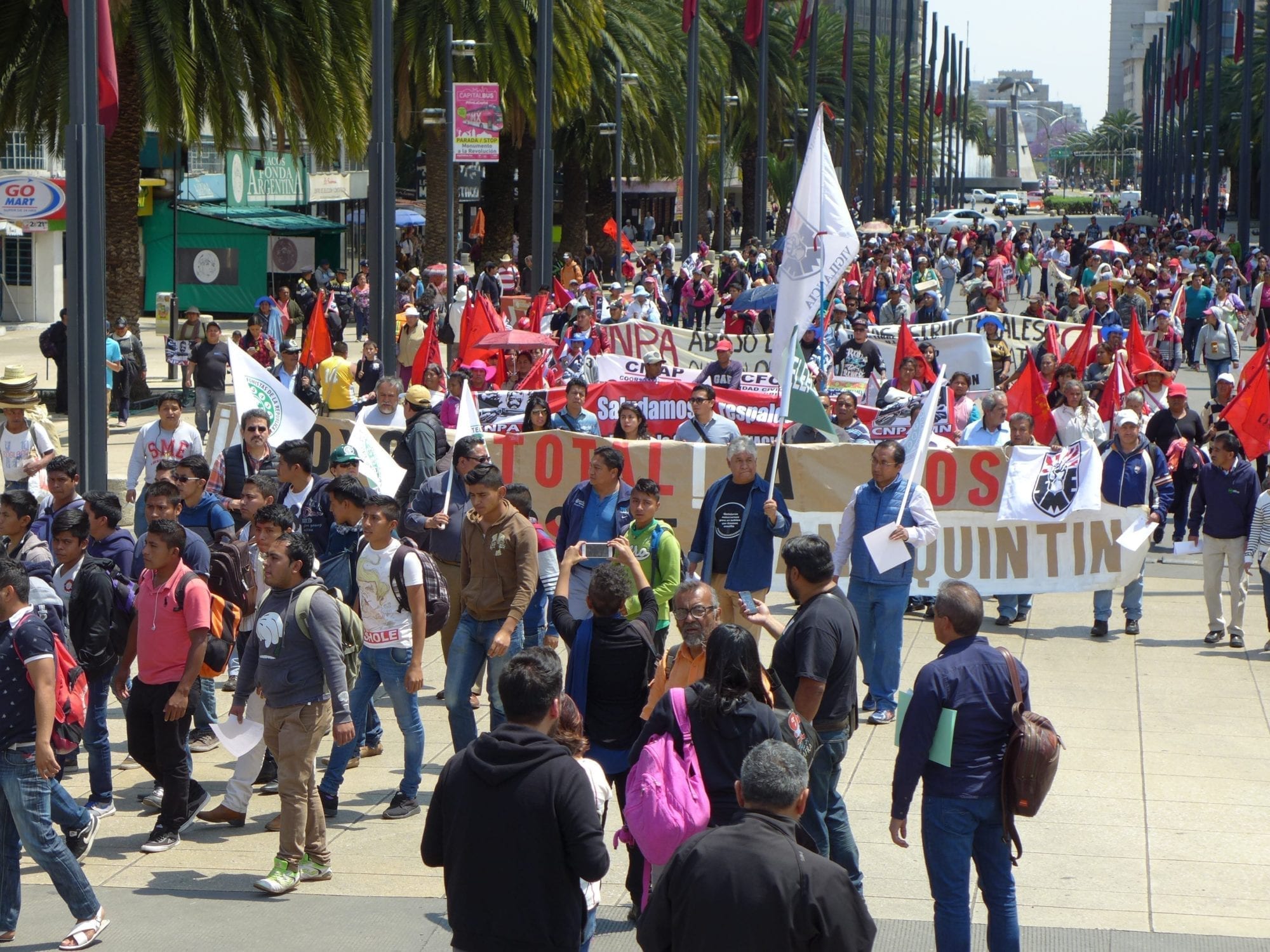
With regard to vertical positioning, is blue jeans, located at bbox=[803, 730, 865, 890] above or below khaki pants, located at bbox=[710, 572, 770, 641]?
below

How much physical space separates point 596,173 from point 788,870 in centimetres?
4361

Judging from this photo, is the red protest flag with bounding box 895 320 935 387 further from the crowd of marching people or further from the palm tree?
the palm tree

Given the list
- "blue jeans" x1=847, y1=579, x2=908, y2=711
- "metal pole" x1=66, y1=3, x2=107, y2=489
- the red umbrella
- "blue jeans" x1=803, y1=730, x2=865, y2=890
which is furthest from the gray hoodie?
the red umbrella

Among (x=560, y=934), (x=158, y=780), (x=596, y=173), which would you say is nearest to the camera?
(x=560, y=934)

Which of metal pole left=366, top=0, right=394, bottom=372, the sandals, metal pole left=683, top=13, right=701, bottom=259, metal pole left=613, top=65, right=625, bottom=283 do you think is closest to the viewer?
the sandals

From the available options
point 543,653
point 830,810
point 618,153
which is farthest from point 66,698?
point 618,153

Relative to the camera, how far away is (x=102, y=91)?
1401 cm

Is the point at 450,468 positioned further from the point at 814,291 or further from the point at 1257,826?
the point at 1257,826

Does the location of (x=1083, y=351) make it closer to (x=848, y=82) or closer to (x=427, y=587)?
(x=427, y=587)

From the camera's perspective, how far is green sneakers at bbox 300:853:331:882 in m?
7.02

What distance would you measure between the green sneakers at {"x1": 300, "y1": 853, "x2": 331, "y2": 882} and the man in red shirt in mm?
770

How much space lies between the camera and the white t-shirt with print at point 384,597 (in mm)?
7637

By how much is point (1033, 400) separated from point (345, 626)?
8.98 metres

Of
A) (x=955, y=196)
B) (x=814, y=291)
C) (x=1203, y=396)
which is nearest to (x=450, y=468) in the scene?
(x=814, y=291)
